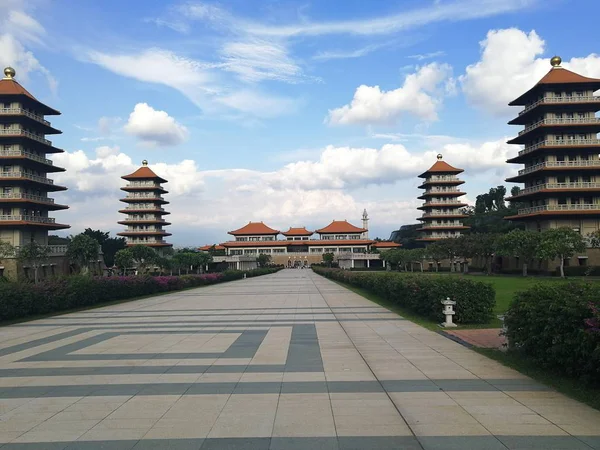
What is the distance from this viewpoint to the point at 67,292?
20094 millimetres

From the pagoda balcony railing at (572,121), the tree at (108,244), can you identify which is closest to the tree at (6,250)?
the tree at (108,244)

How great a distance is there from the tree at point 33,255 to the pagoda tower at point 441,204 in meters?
54.1

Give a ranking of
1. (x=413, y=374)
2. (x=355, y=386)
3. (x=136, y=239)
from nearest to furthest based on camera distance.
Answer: (x=355, y=386) < (x=413, y=374) < (x=136, y=239)

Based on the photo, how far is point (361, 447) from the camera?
4.73m

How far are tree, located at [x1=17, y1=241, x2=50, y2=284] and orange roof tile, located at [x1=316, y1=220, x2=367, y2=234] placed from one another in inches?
2704

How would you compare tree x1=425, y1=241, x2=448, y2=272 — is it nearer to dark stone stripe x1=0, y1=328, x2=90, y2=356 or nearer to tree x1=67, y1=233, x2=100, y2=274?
tree x1=67, y1=233, x2=100, y2=274

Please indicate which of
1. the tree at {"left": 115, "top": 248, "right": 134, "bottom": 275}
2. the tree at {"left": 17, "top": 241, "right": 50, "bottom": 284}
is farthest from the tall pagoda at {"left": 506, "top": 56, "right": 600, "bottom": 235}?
the tree at {"left": 17, "top": 241, "right": 50, "bottom": 284}

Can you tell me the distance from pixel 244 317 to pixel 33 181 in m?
36.8

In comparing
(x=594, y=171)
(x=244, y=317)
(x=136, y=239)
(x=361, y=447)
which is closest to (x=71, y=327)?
(x=244, y=317)

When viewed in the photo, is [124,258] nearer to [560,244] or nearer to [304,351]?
[560,244]

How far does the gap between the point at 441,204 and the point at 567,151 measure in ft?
95.5

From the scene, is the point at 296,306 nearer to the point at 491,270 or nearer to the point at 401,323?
the point at 401,323

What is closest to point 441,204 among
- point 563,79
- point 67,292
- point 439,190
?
point 439,190

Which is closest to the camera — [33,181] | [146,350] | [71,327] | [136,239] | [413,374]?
[413,374]
